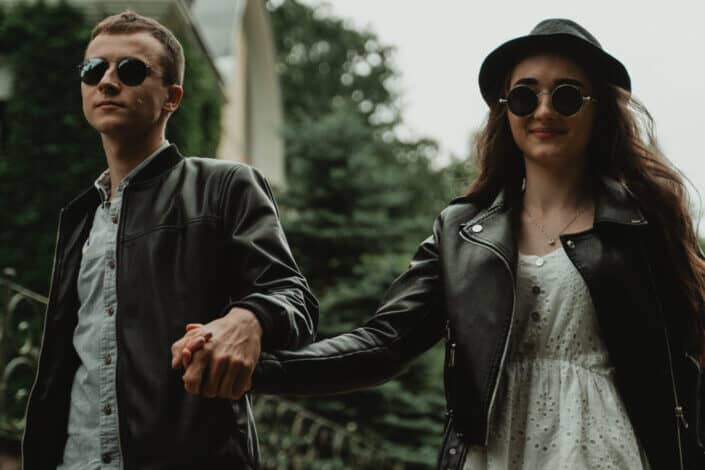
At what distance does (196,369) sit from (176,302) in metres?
0.34

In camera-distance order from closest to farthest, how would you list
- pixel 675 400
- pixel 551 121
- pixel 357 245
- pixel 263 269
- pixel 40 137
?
pixel 263 269
pixel 675 400
pixel 551 121
pixel 40 137
pixel 357 245

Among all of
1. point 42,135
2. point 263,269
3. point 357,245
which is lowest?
point 357,245

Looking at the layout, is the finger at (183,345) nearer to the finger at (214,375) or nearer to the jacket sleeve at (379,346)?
the finger at (214,375)

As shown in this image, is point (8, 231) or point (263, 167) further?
point (263, 167)

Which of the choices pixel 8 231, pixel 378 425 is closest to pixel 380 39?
pixel 378 425

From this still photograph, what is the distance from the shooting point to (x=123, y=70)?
9.40 feet

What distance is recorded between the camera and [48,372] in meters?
2.79

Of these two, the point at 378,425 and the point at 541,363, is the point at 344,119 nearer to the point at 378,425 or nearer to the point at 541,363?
the point at 378,425

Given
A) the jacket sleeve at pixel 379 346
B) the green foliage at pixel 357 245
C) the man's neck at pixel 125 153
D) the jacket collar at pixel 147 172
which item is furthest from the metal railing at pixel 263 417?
the jacket sleeve at pixel 379 346

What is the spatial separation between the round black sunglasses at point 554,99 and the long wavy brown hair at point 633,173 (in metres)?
0.14

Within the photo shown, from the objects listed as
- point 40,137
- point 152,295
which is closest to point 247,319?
point 152,295

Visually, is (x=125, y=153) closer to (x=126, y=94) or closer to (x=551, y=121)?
(x=126, y=94)

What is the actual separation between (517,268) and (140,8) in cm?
912

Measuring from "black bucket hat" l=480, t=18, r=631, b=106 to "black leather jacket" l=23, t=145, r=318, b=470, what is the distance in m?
0.92
